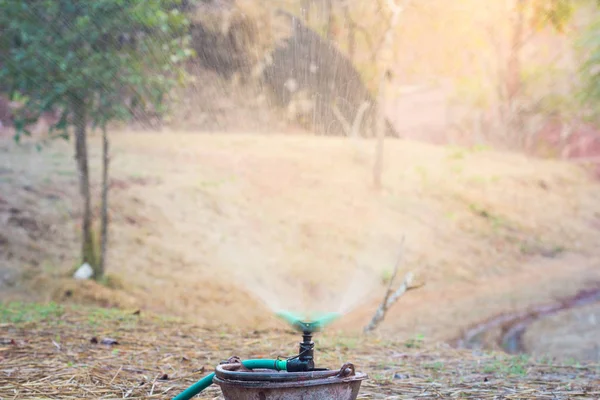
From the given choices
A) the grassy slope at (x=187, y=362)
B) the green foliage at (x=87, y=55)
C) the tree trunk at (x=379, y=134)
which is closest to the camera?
the grassy slope at (x=187, y=362)

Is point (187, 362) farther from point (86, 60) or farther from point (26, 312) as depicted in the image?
point (86, 60)

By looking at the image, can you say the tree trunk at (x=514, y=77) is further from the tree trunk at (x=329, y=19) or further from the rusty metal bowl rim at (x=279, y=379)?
the rusty metal bowl rim at (x=279, y=379)

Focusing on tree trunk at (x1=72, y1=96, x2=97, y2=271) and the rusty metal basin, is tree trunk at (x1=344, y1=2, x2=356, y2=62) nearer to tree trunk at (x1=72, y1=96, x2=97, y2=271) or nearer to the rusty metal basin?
tree trunk at (x1=72, y1=96, x2=97, y2=271)

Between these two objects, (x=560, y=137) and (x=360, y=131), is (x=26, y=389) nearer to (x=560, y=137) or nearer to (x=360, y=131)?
(x=360, y=131)

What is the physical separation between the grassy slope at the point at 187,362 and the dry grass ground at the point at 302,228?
1.49m

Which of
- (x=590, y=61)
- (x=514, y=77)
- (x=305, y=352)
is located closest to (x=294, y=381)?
(x=305, y=352)

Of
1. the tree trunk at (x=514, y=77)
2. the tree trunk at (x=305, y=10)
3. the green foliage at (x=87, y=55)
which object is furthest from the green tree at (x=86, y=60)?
the tree trunk at (x=514, y=77)

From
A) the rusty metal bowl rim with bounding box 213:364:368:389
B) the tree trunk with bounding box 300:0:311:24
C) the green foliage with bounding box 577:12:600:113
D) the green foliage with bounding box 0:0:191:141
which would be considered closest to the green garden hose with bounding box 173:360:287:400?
the rusty metal bowl rim with bounding box 213:364:368:389

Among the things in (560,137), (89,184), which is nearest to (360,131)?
(560,137)

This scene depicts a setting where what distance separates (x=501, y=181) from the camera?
7645 mm

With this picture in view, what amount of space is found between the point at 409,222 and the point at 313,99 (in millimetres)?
1638

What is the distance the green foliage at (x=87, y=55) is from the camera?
18.5ft

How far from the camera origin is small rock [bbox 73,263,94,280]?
5745 mm

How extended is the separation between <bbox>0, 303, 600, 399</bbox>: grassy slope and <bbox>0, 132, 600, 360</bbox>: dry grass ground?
149 cm
